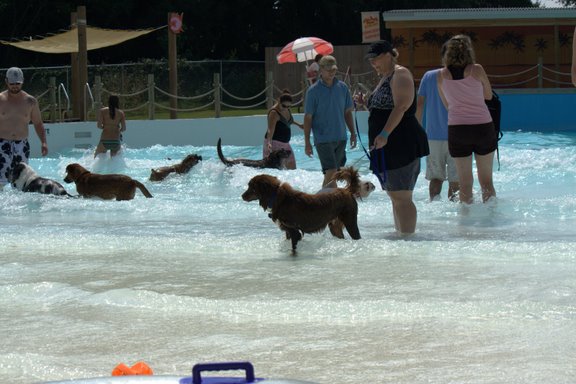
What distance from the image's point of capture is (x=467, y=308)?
17.7 feet

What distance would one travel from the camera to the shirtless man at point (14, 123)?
1187 cm

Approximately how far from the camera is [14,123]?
11.9m

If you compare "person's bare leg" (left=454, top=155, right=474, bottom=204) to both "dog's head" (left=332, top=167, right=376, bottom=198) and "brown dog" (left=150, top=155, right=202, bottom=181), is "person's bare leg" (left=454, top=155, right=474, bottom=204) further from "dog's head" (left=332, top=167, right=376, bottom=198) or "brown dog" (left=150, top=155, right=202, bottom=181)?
"brown dog" (left=150, top=155, right=202, bottom=181)

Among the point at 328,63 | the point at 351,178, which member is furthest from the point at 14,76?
the point at 351,178

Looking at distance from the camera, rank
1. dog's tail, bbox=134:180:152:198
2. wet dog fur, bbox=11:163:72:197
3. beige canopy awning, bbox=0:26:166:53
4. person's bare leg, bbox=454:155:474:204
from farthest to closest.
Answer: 1. beige canopy awning, bbox=0:26:166:53
2. dog's tail, bbox=134:180:152:198
3. wet dog fur, bbox=11:163:72:197
4. person's bare leg, bbox=454:155:474:204

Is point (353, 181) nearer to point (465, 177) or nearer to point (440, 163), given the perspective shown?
point (465, 177)

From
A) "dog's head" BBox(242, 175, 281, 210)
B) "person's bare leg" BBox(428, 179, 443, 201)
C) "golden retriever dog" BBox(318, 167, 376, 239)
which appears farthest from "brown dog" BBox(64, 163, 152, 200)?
"dog's head" BBox(242, 175, 281, 210)

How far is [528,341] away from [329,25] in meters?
37.3

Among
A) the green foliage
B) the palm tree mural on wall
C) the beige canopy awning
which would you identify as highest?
the green foliage

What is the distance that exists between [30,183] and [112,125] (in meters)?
4.89

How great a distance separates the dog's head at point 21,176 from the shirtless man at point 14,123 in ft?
0.44

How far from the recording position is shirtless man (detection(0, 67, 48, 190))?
38.9 feet

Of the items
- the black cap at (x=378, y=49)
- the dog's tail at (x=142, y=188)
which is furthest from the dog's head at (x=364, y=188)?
the dog's tail at (x=142, y=188)

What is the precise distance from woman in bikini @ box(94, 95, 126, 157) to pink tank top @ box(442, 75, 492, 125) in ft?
27.6
